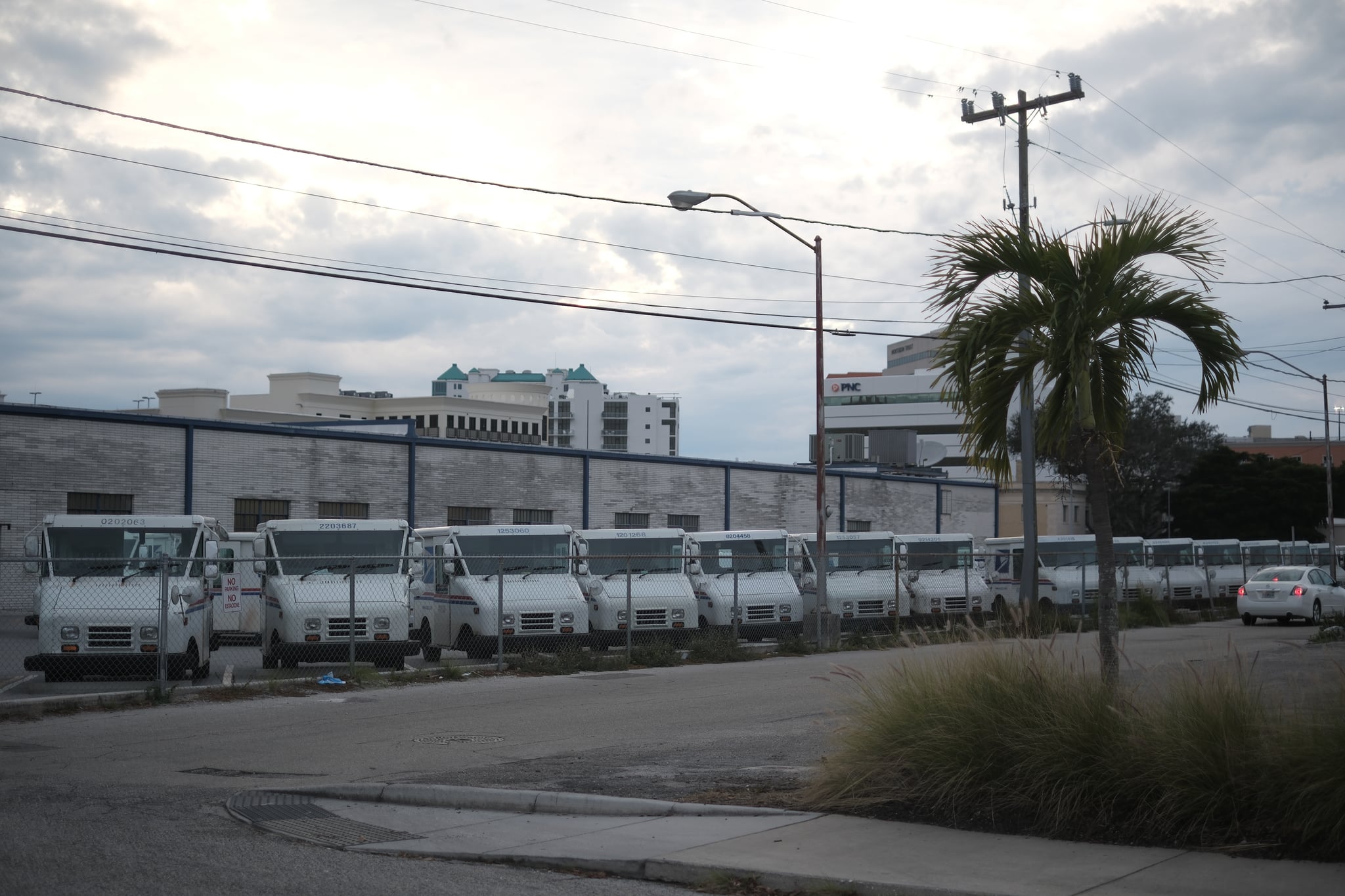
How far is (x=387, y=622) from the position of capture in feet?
60.4

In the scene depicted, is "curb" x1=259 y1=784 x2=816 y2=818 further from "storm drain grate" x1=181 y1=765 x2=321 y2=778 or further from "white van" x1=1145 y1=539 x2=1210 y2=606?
"white van" x1=1145 y1=539 x2=1210 y2=606

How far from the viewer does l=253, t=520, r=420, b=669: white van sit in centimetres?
1798

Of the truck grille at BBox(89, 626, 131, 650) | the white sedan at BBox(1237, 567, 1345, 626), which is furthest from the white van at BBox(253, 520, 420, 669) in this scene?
the white sedan at BBox(1237, 567, 1345, 626)

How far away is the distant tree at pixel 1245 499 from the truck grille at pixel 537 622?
53.6 m

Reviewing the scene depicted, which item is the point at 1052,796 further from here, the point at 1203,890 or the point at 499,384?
the point at 499,384

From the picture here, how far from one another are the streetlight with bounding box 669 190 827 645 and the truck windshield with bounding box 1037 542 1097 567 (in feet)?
27.0

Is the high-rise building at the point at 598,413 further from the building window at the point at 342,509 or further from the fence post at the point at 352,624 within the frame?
the fence post at the point at 352,624

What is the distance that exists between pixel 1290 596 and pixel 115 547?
25.1 m

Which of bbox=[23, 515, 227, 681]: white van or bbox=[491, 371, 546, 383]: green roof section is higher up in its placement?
bbox=[491, 371, 546, 383]: green roof section

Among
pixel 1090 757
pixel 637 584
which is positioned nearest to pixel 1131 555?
pixel 637 584

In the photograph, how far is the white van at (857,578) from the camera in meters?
25.2

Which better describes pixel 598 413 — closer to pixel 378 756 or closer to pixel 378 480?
pixel 378 480

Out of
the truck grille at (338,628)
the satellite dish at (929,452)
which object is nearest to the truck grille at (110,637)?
the truck grille at (338,628)

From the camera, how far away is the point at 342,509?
36.4 m
